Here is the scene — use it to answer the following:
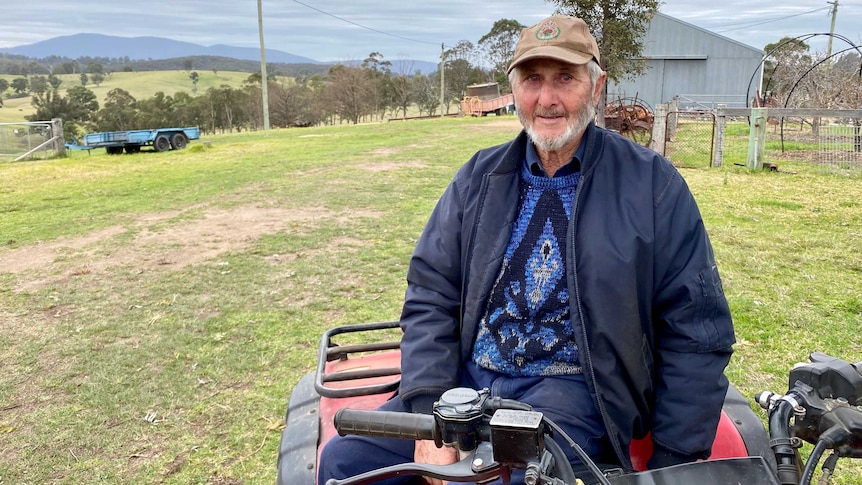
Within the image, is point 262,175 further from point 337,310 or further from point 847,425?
point 847,425

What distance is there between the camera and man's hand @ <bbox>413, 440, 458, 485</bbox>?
1.81 meters

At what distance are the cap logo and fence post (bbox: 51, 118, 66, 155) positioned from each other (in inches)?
795

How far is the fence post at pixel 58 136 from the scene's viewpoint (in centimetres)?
1890

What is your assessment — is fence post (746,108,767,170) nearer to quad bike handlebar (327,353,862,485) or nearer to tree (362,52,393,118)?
quad bike handlebar (327,353,862,485)

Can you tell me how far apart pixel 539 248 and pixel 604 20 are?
1617cm

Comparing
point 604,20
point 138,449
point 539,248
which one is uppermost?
point 604,20

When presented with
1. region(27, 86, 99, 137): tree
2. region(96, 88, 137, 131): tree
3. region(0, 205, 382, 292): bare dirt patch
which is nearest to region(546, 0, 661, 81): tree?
region(0, 205, 382, 292): bare dirt patch

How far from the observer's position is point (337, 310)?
496cm

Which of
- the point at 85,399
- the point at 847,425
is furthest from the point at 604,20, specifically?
the point at 847,425

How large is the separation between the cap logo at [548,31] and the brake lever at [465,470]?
1312 millimetres

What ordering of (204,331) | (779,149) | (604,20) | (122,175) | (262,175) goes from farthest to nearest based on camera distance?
(604,20) < (779,149) < (122,175) < (262,175) < (204,331)

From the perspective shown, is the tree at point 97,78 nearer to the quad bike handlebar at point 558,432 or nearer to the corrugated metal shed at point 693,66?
the corrugated metal shed at point 693,66

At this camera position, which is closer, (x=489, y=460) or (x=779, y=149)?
(x=489, y=460)

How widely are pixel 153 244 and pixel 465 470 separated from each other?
681 cm
